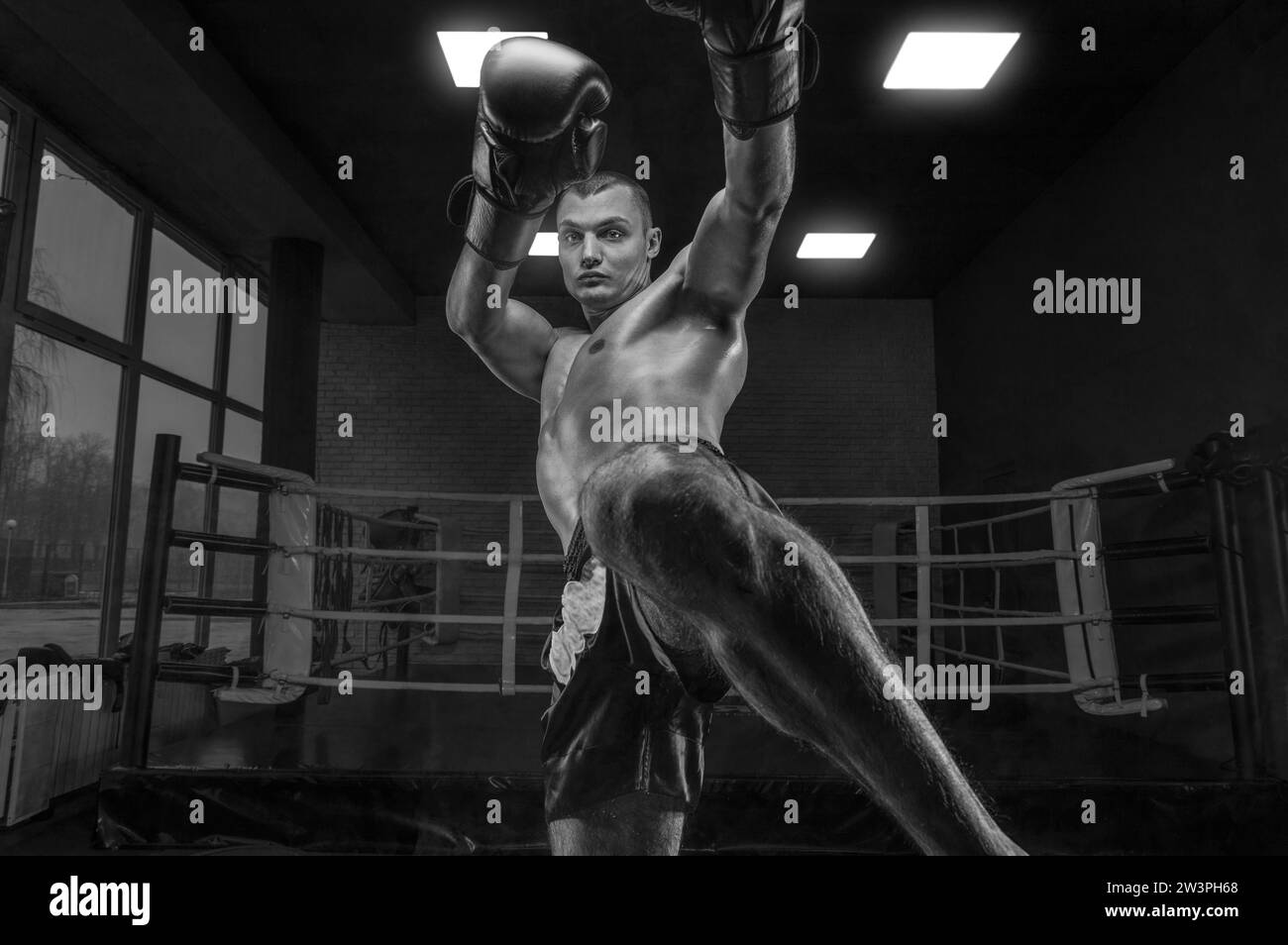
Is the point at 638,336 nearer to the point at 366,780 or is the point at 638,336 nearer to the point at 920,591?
the point at 366,780

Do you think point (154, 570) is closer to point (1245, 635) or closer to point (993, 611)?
point (993, 611)

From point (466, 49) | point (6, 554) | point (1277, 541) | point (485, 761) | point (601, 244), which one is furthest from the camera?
point (6, 554)

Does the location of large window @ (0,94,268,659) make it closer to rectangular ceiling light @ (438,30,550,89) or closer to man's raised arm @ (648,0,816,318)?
rectangular ceiling light @ (438,30,550,89)

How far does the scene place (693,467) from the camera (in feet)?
1.15

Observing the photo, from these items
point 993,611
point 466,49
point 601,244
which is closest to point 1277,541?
point 993,611

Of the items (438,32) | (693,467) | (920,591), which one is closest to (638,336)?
(693,467)

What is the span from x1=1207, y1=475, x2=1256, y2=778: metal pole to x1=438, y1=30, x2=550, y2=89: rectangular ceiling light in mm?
2299

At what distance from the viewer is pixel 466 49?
258 centimetres

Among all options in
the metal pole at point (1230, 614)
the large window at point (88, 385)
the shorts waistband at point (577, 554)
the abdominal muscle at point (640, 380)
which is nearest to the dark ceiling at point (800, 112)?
the large window at point (88, 385)

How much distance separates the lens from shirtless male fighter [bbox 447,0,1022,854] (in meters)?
0.35

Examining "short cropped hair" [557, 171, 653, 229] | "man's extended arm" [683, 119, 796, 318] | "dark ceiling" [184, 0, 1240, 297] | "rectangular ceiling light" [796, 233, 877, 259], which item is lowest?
"man's extended arm" [683, 119, 796, 318]

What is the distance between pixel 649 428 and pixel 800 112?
280 centimetres

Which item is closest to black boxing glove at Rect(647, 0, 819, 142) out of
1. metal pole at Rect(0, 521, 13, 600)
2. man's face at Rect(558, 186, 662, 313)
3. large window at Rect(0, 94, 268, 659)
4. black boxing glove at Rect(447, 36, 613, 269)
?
black boxing glove at Rect(447, 36, 613, 269)
